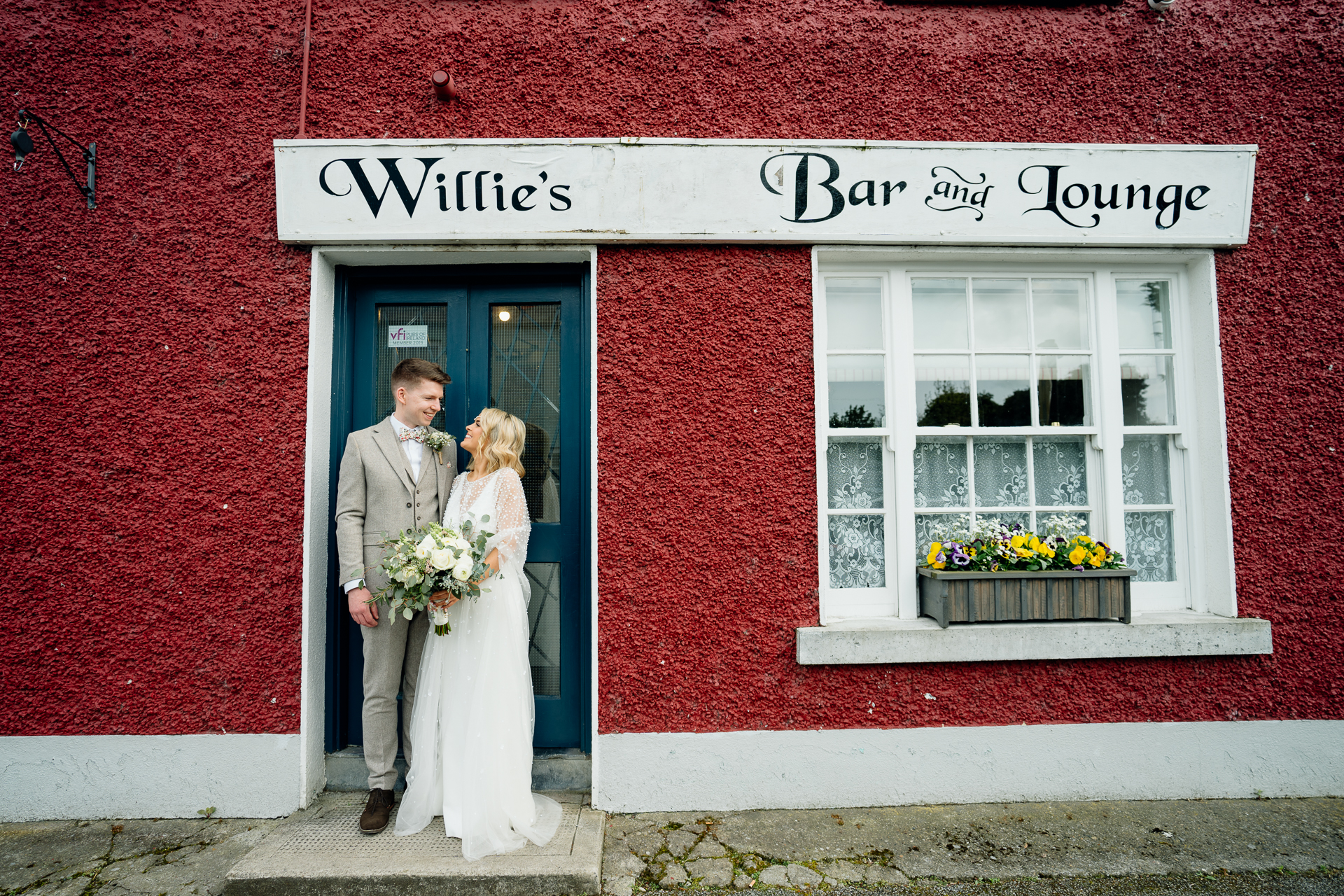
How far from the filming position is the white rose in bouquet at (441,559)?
2.96 metres

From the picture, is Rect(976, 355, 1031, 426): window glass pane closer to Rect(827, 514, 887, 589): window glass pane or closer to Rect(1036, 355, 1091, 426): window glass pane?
Rect(1036, 355, 1091, 426): window glass pane

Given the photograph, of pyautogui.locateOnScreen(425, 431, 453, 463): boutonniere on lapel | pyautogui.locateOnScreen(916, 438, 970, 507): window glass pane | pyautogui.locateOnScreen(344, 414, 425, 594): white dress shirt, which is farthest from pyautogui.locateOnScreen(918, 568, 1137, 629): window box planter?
pyautogui.locateOnScreen(344, 414, 425, 594): white dress shirt

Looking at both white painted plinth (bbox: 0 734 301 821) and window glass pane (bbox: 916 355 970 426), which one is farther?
window glass pane (bbox: 916 355 970 426)

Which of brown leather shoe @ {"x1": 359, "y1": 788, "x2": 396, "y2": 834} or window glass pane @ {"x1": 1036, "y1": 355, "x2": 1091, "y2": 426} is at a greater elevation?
window glass pane @ {"x1": 1036, "y1": 355, "x2": 1091, "y2": 426}

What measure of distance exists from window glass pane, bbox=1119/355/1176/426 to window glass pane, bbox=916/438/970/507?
40.7 inches

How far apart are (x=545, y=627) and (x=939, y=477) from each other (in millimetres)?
2478

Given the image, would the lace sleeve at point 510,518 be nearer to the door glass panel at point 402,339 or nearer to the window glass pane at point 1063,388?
the door glass panel at point 402,339

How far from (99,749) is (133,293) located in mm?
2437

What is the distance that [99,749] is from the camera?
11.4ft

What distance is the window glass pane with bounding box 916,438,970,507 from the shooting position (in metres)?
3.89

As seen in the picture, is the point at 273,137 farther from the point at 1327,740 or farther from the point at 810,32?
the point at 1327,740

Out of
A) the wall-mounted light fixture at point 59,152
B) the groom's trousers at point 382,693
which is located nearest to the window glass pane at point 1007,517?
the groom's trousers at point 382,693

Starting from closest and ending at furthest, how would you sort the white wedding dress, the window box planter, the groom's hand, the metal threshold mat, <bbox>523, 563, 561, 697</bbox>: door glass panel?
the metal threshold mat
the white wedding dress
the groom's hand
the window box planter
<bbox>523, 563, 561, 697</bbox>: door glass panel

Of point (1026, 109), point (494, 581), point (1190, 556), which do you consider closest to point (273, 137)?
point (494, 581)
